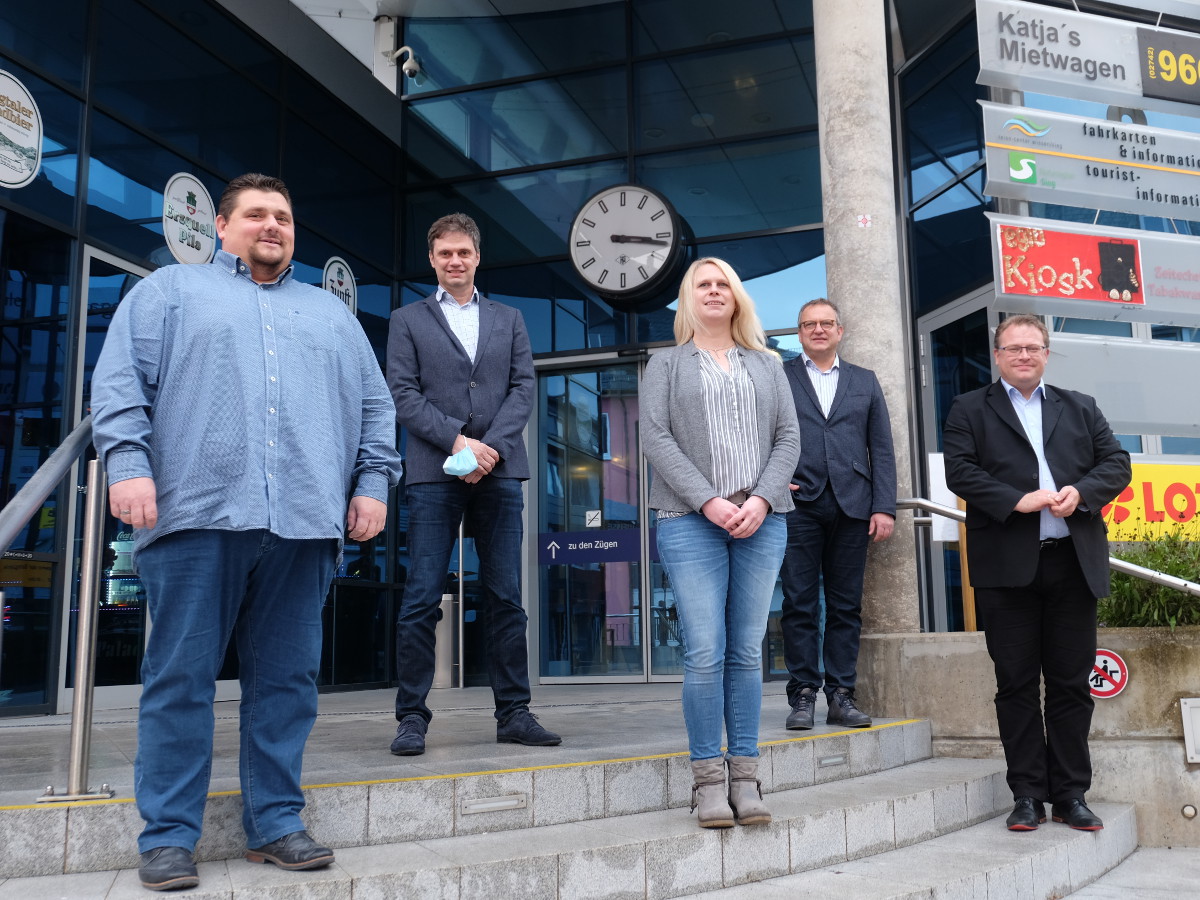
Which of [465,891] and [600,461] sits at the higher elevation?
[600,461]

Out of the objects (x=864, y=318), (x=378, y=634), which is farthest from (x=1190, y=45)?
(x=378, y=634)

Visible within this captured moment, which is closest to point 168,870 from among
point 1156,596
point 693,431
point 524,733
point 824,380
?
point 524,733

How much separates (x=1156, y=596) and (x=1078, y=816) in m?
1.18

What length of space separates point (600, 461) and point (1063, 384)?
4526mm

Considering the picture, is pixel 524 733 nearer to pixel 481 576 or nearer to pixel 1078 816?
pixel 481 576

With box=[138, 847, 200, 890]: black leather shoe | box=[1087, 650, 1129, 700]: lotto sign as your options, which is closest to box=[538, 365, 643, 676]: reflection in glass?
box=[1087, 650, 1129, 700]: lotto sign

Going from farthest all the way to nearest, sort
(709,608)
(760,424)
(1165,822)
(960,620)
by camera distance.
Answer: (960,620)
(1165,822)
(760,424)
(709,608)

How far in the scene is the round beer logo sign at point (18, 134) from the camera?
20.7ft

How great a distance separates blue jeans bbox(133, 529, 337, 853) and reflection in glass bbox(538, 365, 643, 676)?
6.39m

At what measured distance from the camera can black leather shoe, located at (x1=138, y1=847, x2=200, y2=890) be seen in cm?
231

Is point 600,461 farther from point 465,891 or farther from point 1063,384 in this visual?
point 465,891

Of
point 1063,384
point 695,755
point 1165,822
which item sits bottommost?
point 1165,822

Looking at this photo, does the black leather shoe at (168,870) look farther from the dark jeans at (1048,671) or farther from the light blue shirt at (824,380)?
the light blue shirt at (824,380)

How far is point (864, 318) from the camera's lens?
5156mm
